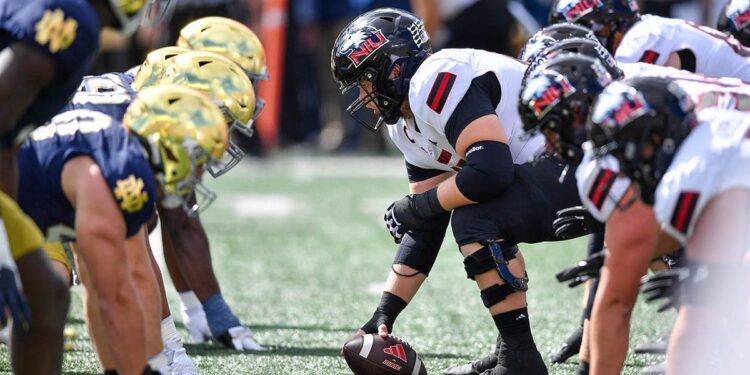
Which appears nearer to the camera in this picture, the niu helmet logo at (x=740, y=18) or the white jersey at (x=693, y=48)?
the white jersey at (x=693, y=48)

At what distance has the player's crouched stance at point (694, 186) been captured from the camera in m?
3.43

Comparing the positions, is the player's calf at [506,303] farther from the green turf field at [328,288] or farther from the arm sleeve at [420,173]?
the arm sleeve at [420,173]

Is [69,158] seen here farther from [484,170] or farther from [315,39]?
[315,39]

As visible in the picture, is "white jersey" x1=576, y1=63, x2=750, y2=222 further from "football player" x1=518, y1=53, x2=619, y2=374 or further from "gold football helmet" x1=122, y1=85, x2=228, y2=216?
"gold football helmet" x1=122, y1=85, x2=228, y2=216

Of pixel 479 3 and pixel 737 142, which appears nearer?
pixel 737 142

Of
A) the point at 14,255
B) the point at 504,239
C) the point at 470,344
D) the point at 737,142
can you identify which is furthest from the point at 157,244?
the point at 737,142

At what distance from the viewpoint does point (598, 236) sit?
5359mm

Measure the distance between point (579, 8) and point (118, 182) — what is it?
260 cm

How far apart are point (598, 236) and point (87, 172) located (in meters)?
2.47

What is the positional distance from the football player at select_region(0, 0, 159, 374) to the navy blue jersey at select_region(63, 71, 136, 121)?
28.9 inches

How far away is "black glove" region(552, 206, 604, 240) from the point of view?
4.36 meters

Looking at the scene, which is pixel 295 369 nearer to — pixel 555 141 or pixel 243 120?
pixel 243 120

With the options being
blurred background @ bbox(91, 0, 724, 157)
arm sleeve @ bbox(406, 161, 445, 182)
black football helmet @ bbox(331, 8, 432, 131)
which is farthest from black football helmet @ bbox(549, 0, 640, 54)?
blurred background @ bbox(91, 0, 724, 157)

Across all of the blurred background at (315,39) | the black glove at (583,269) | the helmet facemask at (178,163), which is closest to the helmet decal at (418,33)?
the helmet facemask at (178,163)
